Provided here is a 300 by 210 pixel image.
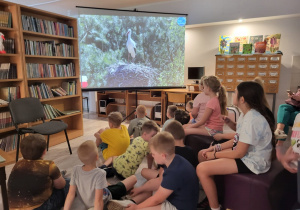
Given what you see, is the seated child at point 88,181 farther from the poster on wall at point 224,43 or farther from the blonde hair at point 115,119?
the poster on wall at point 224,43

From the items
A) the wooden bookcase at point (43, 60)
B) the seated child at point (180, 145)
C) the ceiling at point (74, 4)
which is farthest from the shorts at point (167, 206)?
the ceiling at point (74, 4)

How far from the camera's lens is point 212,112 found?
2391mm

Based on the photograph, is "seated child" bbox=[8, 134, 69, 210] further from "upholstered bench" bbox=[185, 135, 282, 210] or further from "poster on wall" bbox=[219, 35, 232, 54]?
"poster on wall" bbox=[219, 35, 232, 54]

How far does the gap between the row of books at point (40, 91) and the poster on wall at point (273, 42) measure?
4.18 m

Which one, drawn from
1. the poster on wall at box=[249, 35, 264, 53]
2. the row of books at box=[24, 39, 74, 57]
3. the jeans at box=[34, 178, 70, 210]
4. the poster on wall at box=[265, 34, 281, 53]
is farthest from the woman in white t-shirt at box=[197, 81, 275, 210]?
the poster on wall at box=[249, 35, 264, 53]

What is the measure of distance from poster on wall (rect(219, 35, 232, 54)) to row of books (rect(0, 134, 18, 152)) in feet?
13.6

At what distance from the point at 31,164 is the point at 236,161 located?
55.4 inches

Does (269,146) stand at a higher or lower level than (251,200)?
higher

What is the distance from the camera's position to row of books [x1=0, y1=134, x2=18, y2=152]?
291 centimetres

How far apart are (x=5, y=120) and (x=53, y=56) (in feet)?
3.88

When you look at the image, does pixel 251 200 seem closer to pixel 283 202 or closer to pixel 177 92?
pixel 283 202

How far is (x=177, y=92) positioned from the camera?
14.8 ft

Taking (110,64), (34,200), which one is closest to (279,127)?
(110,64)

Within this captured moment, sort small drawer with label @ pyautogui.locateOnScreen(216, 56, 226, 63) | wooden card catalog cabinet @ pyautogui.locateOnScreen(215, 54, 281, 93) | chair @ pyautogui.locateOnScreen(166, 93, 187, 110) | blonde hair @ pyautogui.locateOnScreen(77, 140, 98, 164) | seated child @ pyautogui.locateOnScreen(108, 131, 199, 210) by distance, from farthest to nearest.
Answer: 1. small drawer with label @ pyautogui.locateOnScreen(216, 56, 226, 63)
2. chair @ pyautogui.locateOnScreen(166, 93, 187, 110)
3. wooden card catalog cabinet @ pyautogui.locateOnScreen(215, 54, 281, 93)
4. blonde hair @ pyautogui.locateOnScreen(77, 140, 98, 164)
5. seated child @ pyautogui.locateOnScreen(108, 131, 199, 210)
